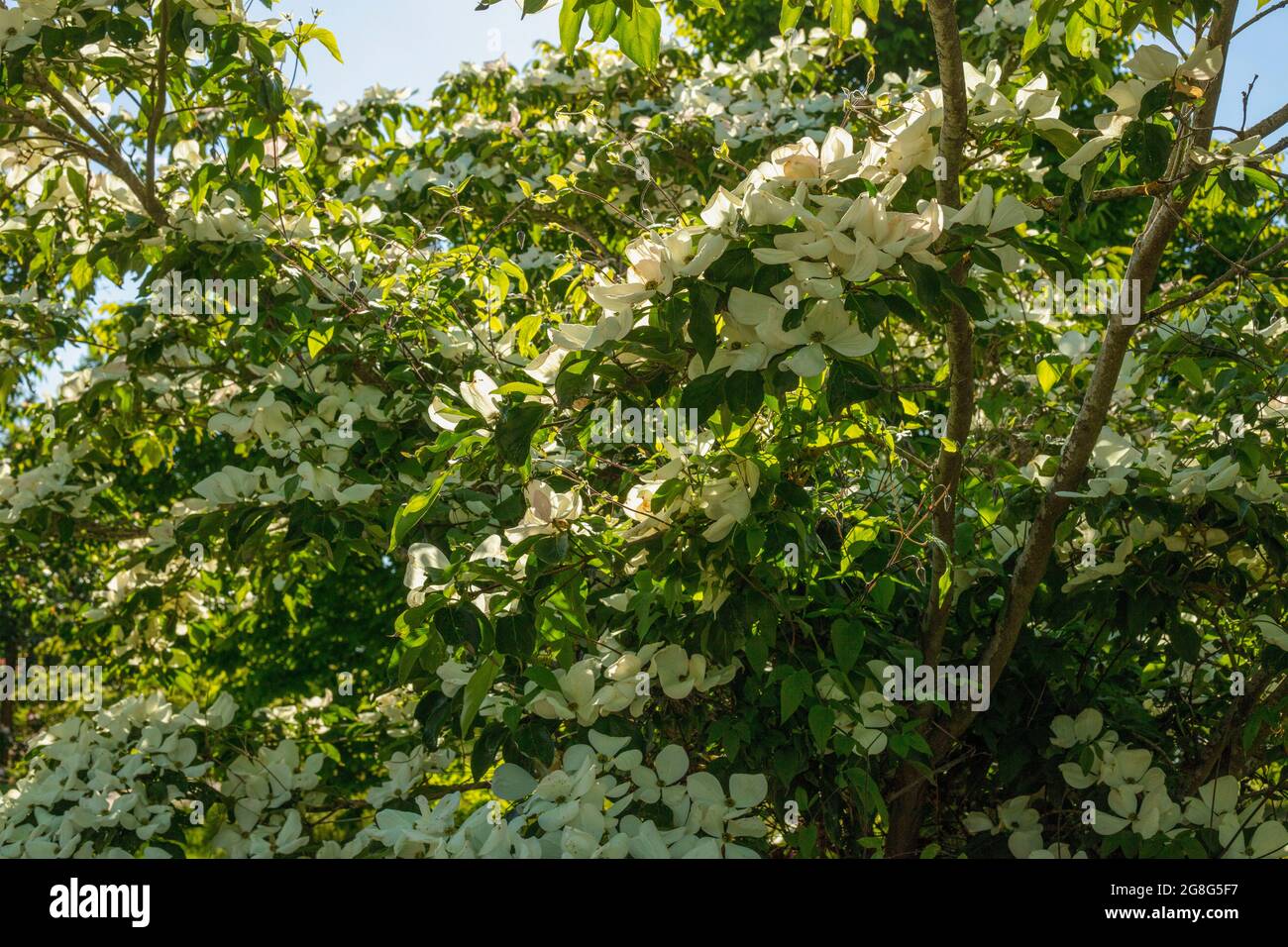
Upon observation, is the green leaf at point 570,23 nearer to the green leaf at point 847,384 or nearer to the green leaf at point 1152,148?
the green leaf at point 847,384

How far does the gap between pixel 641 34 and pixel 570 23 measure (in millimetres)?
87

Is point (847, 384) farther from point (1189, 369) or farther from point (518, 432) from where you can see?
point (1189, 369)

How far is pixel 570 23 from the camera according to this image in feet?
4.64

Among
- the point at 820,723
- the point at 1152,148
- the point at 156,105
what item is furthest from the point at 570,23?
the point at 156,105

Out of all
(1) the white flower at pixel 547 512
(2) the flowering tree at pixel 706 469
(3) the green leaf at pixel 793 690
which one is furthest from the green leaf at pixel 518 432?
(3) the green leaf at pixel 793 690

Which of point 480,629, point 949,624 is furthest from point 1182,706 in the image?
point 480,629

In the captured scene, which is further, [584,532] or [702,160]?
[702,160]

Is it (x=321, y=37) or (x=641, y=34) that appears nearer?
(x=641, y=34)

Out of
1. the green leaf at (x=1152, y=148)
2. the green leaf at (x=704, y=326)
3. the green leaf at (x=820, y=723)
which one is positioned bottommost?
the green leaf at (x=820, y=723)

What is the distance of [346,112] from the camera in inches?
159

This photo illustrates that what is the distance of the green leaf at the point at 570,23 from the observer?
4.60ft

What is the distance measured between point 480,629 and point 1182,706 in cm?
158

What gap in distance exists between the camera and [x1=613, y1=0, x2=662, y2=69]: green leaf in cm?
142
